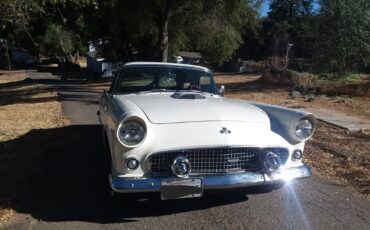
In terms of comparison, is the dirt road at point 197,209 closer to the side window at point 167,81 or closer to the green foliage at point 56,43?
the side window at point 167,81

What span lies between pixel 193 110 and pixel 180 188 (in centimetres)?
92

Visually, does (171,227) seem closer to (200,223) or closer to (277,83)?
(200,223)

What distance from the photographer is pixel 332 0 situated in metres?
18.8

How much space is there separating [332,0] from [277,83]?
499 centimetres

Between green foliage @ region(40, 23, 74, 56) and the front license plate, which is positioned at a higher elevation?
the front license plate

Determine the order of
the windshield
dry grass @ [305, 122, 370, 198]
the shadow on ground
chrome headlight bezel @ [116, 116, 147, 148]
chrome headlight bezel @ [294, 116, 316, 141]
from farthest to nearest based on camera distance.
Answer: the windshield < dry grass @ [305, 122, 370, 198] < chrome headlight bezel @ [294, 116, 316, 141] < the shadow on ground < chrome headlight bezel @ [116, 116, 147, 148]

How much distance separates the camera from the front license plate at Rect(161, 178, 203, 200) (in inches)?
166

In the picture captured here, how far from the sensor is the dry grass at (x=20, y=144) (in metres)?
5.53

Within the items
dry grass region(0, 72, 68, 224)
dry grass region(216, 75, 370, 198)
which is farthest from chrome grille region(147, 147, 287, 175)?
dry grass region(216, 75, 370, 198)

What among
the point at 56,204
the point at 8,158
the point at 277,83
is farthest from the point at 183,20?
the point at 56,204

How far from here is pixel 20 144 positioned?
26.8ft

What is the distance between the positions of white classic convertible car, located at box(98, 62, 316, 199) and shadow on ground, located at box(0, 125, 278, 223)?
0.32 metres

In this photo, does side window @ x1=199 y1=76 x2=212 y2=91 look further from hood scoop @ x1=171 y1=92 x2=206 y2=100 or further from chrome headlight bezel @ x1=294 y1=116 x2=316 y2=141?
chrome headlight bezel @ x1=294 y1=116 x2=316 y2=141

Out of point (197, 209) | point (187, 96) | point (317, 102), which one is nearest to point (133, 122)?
point (197, 209)
